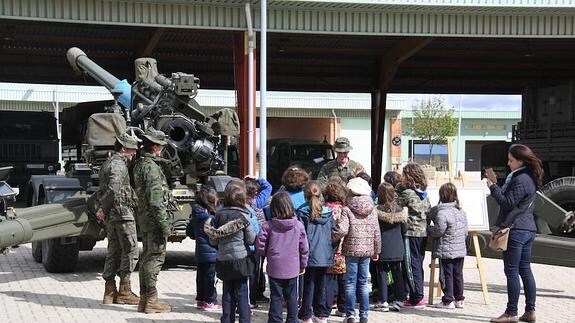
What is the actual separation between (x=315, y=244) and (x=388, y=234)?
1.22 meters

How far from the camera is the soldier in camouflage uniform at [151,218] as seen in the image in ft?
23.8

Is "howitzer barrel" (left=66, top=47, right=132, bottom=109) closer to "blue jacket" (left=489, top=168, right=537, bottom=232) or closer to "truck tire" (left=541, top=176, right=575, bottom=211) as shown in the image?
"blue jacket" (left=489, top=168, right=537, bottom=232)

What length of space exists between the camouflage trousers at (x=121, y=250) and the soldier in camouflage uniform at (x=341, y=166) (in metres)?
2.20

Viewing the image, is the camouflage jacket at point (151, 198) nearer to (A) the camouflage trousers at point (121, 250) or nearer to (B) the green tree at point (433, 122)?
(A) the camouflage trousers at point (121, 250)

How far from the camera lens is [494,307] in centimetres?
809

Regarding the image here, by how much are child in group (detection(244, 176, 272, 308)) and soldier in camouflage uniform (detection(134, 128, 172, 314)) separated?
0.86 meters

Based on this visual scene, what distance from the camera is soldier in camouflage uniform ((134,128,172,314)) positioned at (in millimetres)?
7262

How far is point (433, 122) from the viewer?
2224 inches

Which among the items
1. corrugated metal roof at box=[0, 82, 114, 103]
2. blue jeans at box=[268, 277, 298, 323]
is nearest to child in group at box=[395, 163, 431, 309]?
blue jeans at box=[268, 277, 298, 323]

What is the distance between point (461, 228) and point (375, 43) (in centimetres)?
1547

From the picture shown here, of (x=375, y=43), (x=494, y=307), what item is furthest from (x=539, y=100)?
(x=494, y=307)

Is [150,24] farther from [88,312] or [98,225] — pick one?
[88,312]

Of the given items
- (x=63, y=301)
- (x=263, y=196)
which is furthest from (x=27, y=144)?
(x=263, y=196)

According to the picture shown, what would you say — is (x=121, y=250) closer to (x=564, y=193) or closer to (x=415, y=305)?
(x=415, y=305)
